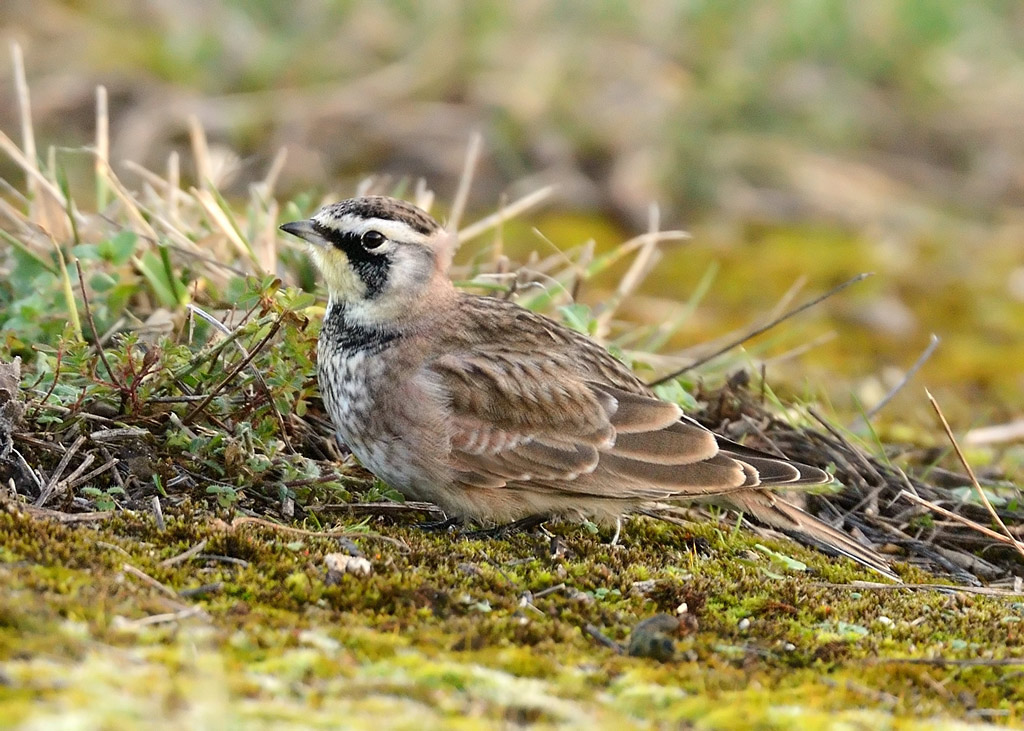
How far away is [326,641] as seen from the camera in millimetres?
3432

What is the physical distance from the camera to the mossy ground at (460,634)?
301cm

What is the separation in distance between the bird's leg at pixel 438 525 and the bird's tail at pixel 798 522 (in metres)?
1.08

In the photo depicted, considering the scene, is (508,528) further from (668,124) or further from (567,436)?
(668,124)

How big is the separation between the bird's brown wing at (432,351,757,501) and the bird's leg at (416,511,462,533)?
0.20 metres

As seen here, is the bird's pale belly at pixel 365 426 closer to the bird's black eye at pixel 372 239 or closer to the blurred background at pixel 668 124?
the bird's black eye at pixel 372 239

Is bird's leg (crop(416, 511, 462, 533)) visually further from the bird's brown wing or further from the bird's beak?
the bird's beak

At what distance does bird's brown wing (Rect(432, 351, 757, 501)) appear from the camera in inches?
191

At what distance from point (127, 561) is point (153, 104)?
7.58 m

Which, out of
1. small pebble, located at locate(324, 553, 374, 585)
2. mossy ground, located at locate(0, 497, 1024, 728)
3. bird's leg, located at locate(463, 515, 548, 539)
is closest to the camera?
mossy ground, located at locate(0, 497, 1024, 728)

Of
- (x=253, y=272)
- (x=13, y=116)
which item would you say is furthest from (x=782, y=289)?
(x=13, y=116)

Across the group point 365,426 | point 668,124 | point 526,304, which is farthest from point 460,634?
point 668,124

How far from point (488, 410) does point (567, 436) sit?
1.04ft

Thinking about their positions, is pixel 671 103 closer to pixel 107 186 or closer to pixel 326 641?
pixel 107 186

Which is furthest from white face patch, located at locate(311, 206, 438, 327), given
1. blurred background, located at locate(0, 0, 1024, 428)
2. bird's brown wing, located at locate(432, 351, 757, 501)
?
blurred background, located at locate(0, 0, 1024, 428)
